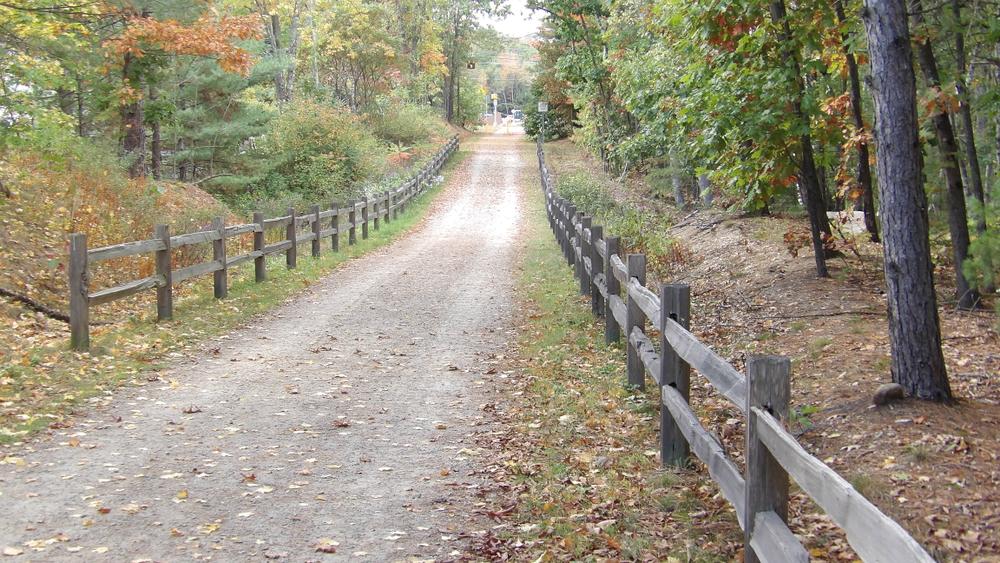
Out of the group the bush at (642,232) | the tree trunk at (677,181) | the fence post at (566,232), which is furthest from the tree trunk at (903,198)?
the tree trunk at (677,181)

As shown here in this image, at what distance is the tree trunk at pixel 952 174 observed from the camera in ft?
29.6

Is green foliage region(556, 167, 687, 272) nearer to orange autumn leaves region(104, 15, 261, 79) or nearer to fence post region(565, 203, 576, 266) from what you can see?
fence post region(565, 203, 576, 266)

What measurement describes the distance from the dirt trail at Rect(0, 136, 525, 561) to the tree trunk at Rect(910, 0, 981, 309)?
5.31m

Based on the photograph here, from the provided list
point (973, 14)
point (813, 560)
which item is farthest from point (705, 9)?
point (813, 560)

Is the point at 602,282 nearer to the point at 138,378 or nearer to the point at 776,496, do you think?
the point at 138,378

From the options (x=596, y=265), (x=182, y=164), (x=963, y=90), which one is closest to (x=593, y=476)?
(x=596, y=265)

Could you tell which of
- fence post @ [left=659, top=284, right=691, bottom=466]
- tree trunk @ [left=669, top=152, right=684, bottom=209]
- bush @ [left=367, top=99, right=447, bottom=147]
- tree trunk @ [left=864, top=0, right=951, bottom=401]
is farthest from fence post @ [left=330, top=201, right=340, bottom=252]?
bush @ [left=367, top=99, right=447, bottom=147]

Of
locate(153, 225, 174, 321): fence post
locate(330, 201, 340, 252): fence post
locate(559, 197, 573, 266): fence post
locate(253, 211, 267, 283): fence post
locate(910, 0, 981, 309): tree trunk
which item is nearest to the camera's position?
locate(910, 0, 981, 309): tree trunk

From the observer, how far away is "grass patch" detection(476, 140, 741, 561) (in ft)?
16.8

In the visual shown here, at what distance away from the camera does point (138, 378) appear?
888 centimetres

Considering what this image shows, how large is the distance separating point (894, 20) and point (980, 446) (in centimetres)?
313

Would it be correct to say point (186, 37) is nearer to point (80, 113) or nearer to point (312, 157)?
point (80, 113)

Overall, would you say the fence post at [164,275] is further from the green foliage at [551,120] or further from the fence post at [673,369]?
the green foliage at [551,120]

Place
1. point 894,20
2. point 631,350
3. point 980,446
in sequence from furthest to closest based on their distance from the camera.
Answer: point 631,350, point 894,20, point 980,446
